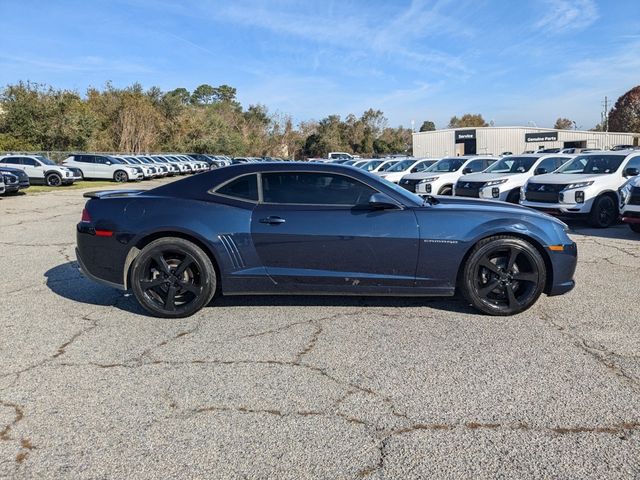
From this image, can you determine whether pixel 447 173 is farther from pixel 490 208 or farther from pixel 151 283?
pixel 151 283

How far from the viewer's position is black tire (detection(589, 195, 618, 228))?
10445mm

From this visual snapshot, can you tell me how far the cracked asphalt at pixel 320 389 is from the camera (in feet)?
8.23

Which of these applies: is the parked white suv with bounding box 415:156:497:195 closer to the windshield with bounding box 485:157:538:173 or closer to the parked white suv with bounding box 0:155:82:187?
the windshield with bounding box 485:157:538:173

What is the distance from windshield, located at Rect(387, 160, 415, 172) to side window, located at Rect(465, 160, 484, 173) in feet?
13.1

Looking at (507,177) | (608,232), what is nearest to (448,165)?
(507,177)

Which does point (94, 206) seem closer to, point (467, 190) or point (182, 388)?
point (182, 388)

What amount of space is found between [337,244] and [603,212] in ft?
28.2

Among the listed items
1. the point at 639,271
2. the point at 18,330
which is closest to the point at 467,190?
the point at 639,271

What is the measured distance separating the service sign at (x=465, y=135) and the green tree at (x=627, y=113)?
3423cm

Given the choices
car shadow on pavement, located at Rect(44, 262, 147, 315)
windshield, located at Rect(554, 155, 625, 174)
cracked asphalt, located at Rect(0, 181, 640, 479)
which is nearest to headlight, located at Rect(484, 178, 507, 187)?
windshield, located at Rect(554, 155, 625, 174)

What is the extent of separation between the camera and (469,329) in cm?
430

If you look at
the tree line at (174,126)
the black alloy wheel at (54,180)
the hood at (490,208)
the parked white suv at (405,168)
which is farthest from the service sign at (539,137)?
the hood at (490,208)

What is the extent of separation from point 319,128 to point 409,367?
68997mm

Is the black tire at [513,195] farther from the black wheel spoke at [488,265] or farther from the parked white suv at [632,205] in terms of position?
the black wheel spoke at [488,265]
